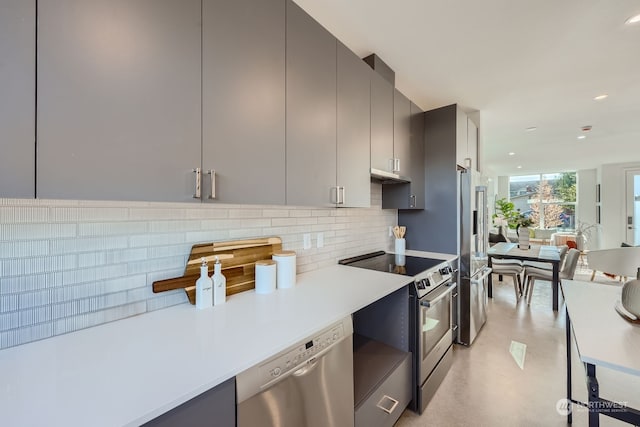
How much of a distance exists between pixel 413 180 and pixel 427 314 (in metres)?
1.27

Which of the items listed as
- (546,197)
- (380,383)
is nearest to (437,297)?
(380,383)

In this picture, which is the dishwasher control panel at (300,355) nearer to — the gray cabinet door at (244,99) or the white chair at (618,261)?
the gray cabinet door at (244,99)

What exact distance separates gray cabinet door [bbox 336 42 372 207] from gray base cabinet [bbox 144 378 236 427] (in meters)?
1.13

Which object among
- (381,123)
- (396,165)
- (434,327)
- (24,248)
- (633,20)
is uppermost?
(633,20)

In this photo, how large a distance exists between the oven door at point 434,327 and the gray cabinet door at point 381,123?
1023 mm

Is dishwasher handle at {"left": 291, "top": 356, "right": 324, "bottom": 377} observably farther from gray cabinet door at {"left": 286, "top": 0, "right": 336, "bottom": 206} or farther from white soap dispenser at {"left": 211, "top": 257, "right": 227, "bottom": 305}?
gray cabinet door at {"left": 286, "top": 0, "right": 336, "bottom": 206}

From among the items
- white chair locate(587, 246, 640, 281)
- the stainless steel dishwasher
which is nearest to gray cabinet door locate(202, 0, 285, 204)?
the stainless steel dishwasher

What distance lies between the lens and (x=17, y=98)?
617 millimetres

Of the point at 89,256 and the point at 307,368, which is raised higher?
the point at 89,256

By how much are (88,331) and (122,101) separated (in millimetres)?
845

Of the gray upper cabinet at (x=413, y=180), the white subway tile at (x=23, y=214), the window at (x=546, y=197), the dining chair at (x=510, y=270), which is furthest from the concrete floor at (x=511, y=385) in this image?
the window at (x=546, y=197)

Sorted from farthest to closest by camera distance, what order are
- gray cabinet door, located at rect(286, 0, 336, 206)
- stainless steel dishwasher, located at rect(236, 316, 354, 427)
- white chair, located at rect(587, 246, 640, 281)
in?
white chair, located at rect(587, 246, 640, 281)
gray cabinet door, located at rect(286, 0, 336, 206)
stainless steel dishwasher, located at rect(236, 316, 354, 427)

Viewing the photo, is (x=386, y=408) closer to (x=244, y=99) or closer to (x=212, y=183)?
(x=212, y=183)

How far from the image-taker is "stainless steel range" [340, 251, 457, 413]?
1648 millimetres
